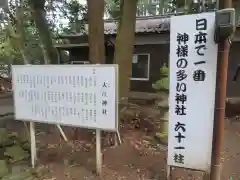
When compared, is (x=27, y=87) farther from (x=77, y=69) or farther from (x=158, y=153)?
(x=158, y=153)

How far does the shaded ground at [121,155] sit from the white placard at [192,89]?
687mm

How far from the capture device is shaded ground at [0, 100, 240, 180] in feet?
14.2

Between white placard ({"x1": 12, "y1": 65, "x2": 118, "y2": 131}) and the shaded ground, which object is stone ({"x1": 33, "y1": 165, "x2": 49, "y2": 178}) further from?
white placard ({"x1": 12, "y1": 65, "x2": 118, "y2": 131})

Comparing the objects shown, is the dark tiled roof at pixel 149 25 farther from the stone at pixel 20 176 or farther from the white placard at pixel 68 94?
the stone at pixel 20 176

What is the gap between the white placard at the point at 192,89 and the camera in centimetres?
343

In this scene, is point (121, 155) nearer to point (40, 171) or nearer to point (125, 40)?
point (40, 171)

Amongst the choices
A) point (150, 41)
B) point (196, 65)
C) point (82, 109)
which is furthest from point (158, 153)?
point (150, 41)

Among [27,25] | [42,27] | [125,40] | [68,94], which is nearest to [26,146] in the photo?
[68,94]

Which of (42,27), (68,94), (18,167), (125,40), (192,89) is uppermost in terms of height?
(42,27)

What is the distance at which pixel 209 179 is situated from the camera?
3.60 meters

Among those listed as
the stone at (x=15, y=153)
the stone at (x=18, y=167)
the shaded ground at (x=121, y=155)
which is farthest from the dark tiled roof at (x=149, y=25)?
the stone at (x=18, y=167)

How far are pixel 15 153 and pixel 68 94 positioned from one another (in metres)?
1.82

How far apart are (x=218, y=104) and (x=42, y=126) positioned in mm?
4800

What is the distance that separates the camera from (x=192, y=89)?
11.8ft
